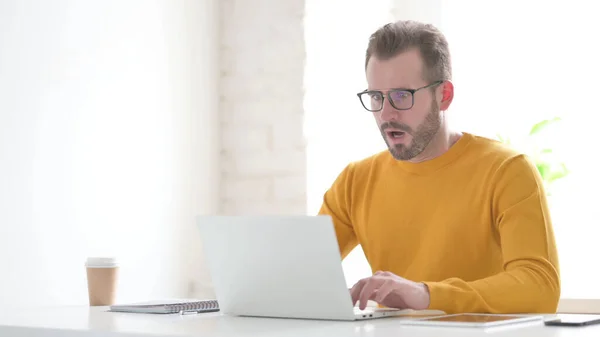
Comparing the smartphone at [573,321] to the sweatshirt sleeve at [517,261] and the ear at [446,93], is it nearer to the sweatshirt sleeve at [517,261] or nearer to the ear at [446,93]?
the sweatshirt sleeve at [517,261]

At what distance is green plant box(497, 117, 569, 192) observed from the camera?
279 cm

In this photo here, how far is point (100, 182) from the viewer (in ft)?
8.75

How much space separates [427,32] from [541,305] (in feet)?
2.18

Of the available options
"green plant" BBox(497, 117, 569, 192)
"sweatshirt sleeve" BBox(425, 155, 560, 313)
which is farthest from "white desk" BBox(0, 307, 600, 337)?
"green plant" BBox(497, 117, 569, 192)

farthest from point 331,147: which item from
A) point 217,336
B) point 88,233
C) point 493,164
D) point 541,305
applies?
point 217,336

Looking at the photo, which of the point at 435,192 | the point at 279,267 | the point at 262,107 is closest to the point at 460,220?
the point at 435,192

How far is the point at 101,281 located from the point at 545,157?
1.44 meters

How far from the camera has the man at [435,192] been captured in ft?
6.18

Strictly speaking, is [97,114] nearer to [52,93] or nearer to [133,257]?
[52,93]

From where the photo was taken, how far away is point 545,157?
283cm

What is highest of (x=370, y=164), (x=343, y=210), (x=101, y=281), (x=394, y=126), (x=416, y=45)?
(x=416, y=45)

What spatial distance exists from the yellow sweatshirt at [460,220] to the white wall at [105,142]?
75 centimetres

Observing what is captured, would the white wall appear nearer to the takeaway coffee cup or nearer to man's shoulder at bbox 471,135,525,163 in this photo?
the takeaway coffee cup

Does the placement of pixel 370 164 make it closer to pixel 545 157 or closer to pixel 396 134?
pixel 396 134
